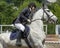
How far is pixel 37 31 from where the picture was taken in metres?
10.2

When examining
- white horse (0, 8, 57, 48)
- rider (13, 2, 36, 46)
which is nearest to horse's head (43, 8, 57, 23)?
white horse (0, 8, 57, 48)

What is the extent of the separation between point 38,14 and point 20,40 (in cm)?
93

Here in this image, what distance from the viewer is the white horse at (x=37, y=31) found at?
10093mm

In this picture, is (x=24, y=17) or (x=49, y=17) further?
(x=49, y=17)

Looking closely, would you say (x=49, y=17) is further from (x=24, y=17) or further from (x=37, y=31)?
(x=24, y=17)

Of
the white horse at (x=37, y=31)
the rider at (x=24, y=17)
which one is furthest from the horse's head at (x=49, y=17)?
the rider at (x=24, y=17)

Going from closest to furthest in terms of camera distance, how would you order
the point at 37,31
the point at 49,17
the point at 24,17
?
the point at 24,17
the point at 37,31
the point at 49,17

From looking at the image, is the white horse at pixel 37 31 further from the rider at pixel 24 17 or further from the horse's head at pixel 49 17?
the rider at pixel 24 17

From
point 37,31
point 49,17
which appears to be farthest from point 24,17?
point 49,17

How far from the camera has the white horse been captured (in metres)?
10.1

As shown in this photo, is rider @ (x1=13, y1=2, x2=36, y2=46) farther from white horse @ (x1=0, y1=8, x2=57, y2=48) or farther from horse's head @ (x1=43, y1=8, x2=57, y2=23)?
horse's head @ (x1=43, y1=8, x2=57, y2=23)

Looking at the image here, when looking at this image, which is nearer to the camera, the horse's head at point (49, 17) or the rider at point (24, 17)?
the rider at point (24, 17)

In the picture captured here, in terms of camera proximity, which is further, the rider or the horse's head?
the horse's head

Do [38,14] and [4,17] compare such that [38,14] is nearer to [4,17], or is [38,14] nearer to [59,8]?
[4,17]
